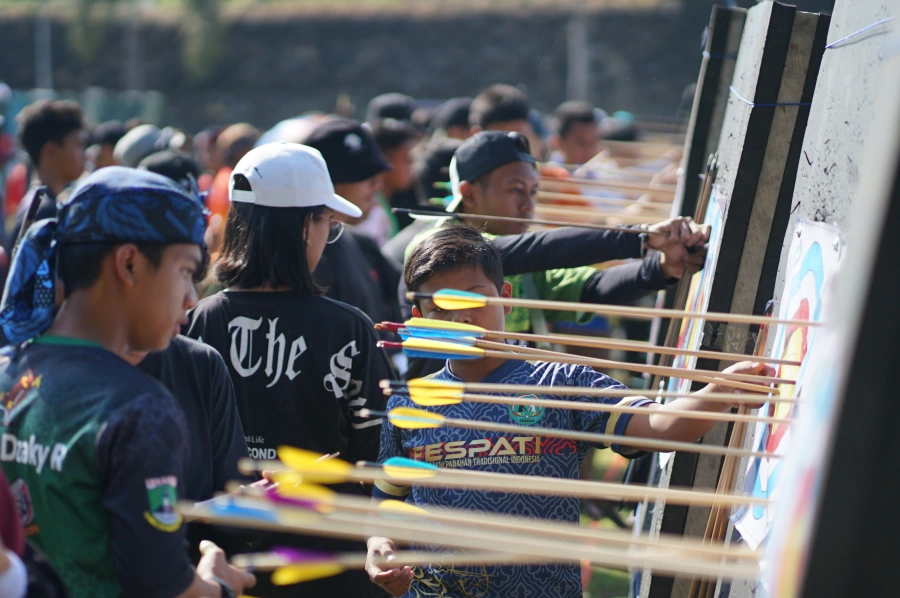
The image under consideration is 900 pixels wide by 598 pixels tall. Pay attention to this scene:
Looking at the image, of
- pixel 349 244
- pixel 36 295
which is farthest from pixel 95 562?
pixel 349 244

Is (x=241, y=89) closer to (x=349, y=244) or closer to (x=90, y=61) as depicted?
(x=90, y=61)

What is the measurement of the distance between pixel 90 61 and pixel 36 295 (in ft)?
76.3

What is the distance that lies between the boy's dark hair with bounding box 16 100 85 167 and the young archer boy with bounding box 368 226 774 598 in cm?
372

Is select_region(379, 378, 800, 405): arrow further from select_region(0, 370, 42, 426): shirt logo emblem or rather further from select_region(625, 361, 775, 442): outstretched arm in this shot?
select_region(0, 370, 42, 426): shirt logo emblem

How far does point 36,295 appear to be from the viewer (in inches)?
64.4

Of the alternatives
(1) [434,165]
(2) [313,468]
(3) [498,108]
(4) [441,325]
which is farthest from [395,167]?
(2) [313,468]

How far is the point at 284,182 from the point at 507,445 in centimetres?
93

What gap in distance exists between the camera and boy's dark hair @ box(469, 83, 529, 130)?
20.1ft

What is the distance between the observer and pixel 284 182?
259 centimetres

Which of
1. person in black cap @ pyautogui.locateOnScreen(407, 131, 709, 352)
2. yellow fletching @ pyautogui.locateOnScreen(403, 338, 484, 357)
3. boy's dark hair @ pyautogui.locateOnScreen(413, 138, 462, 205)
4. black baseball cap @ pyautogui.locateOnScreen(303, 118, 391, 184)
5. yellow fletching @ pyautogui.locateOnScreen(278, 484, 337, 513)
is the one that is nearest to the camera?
yellow fletching @ pyautogui.locateOnScreen(278, 484, 337, 513)

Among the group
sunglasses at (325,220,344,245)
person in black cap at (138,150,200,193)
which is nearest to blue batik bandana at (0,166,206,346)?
sunglasses at (325,220,344,245)

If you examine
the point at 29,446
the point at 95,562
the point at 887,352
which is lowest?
the point at 95,562

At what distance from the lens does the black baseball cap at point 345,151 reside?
3891mm

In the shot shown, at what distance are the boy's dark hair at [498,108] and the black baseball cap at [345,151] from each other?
2.29 m
